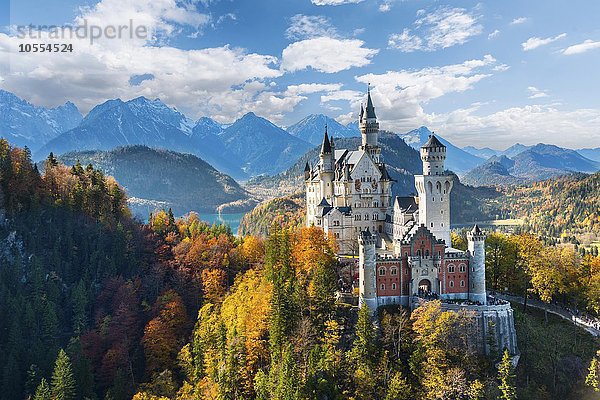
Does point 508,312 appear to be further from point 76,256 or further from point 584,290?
point 76,256

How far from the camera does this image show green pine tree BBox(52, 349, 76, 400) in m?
56.8

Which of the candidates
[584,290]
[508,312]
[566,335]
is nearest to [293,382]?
[508,312]

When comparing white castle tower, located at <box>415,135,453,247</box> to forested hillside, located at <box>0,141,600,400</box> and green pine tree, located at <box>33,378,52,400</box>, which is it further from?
green pine tree, located at <box>33,378,52,400</box>

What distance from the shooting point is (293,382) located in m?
47.4

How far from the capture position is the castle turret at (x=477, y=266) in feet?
194

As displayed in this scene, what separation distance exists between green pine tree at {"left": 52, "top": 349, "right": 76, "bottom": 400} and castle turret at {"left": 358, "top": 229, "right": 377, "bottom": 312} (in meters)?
36.8

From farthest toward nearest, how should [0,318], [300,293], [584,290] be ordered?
[0,318]
[584,290]
[300,293]

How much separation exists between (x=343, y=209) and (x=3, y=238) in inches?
2229

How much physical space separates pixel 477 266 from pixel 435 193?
38.4 feet

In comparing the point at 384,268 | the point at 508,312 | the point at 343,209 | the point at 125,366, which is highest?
the point at 343,209

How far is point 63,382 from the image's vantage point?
5709cm

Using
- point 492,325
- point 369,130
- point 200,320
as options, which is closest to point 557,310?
point 492,325

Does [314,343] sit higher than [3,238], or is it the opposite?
[3,238]

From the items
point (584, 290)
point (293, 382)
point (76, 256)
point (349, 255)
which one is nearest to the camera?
point (293, 382)
